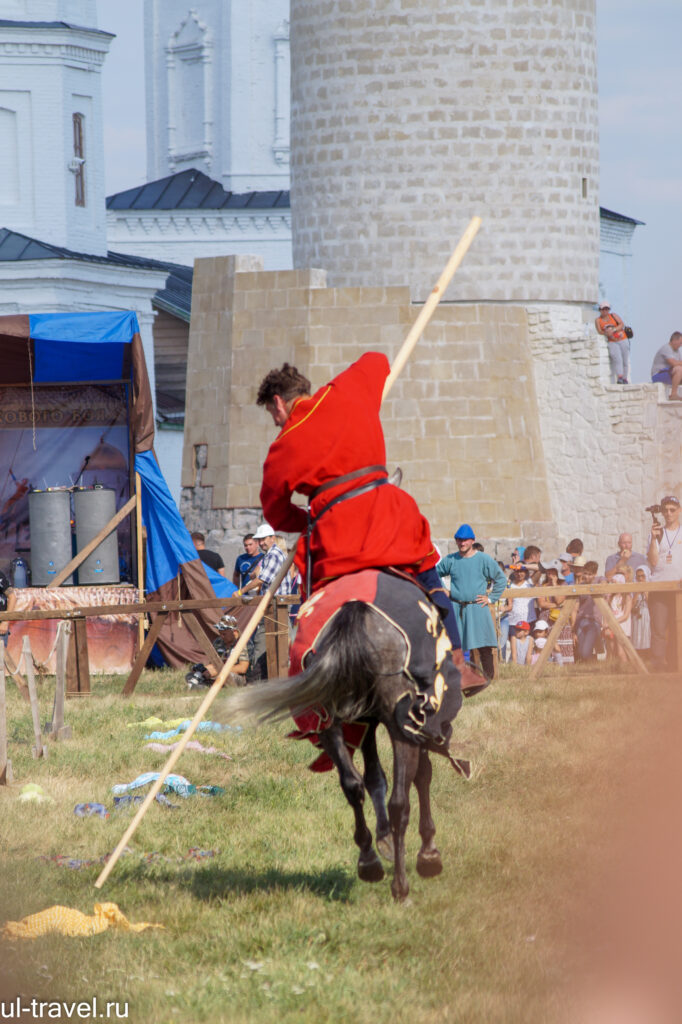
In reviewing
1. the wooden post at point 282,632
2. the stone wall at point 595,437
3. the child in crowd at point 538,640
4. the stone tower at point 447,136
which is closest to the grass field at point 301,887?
the wooden post at point 282,632

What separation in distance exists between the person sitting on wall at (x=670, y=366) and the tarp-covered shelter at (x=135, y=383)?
27.3 feet

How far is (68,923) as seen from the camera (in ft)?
22.8

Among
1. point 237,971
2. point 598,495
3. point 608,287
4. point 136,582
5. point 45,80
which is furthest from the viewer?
point 608,287

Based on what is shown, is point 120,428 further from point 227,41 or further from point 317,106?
point 227,41

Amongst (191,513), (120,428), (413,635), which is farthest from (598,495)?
(413,635)

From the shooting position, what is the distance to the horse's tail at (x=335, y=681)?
6938 millimetres

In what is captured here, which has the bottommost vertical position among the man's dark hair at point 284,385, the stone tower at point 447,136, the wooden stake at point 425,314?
the man's dark hair at point 284,385

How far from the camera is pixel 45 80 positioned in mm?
33562

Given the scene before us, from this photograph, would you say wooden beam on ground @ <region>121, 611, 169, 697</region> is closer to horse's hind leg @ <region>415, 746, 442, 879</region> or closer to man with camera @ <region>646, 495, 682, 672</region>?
A: man with camera @ <region>646, 495, 682, 672</region>

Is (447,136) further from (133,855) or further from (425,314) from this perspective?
(133,855)

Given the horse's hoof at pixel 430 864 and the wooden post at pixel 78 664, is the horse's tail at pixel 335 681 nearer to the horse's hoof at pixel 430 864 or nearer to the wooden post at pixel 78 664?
the horse's hoof at pixel 430 864

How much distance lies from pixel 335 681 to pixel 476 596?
864 centimetres

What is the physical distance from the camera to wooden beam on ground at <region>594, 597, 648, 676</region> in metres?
15.2

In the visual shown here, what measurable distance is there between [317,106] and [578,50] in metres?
4.03
